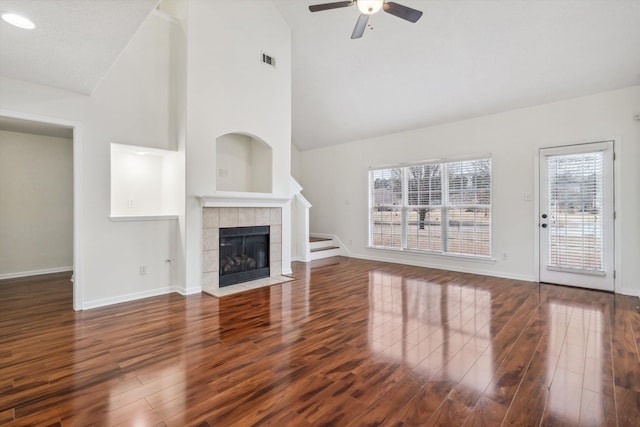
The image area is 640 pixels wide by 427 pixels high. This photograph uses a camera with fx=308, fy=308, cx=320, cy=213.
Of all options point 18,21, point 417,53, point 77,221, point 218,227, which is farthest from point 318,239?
point 18,21

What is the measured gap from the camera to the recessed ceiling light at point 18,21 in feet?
A: 7.02

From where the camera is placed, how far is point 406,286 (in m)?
4.67

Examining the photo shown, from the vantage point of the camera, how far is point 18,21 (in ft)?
7.26

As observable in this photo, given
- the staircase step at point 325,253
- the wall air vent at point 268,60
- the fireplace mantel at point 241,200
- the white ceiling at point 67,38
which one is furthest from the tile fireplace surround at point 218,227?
the wall air vent at point 268,60

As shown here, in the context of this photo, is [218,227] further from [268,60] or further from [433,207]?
[433,207]

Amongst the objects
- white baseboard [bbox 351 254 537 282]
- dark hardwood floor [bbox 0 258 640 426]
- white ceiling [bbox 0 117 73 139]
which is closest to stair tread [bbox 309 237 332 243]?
white baseboard [bbox 351 254 537 282]

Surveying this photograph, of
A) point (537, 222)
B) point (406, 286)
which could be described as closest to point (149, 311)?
point (406, 286)

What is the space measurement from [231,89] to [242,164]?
1391 millimetres

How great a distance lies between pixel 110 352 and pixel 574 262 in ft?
19.5

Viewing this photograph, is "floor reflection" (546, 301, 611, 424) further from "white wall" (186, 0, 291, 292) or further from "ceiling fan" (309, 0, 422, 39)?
"white wall" (186, 0, 291, 292)

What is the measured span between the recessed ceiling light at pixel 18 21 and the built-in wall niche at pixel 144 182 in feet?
6.35

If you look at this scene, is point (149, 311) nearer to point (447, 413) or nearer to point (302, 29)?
point (447, 413)

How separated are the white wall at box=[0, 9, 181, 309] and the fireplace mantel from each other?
25.0 inches

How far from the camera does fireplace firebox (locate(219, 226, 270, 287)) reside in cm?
469
